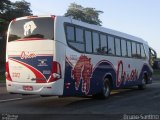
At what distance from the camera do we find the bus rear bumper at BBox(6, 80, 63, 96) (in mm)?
13938

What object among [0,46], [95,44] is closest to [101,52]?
[95,44]

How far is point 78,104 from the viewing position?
1570 cm

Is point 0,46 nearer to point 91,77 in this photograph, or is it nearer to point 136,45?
point 136,45

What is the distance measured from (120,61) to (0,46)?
167ft

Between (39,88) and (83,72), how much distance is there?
2.22 metres

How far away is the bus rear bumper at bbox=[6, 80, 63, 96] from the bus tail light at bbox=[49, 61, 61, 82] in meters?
0.14

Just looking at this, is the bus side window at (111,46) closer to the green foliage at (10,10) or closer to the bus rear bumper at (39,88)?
the bus rear bumper at (39,88)

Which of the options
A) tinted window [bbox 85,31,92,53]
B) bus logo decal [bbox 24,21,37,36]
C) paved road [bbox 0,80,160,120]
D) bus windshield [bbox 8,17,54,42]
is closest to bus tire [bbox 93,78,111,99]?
paved road [bbox 0,80,160,120]

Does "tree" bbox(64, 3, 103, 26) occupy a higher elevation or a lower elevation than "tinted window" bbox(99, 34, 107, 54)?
higher

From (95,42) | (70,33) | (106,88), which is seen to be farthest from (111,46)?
(70,33)

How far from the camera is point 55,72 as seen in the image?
552 inches

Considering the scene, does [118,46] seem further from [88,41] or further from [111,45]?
[88,41]

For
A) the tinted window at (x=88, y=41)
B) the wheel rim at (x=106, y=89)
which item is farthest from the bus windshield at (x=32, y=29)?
the wheel rim at (x=106, y=89)

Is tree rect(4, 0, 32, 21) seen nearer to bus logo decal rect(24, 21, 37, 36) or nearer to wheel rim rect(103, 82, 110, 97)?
wheel rim rect(103, 82, 110, 97)
